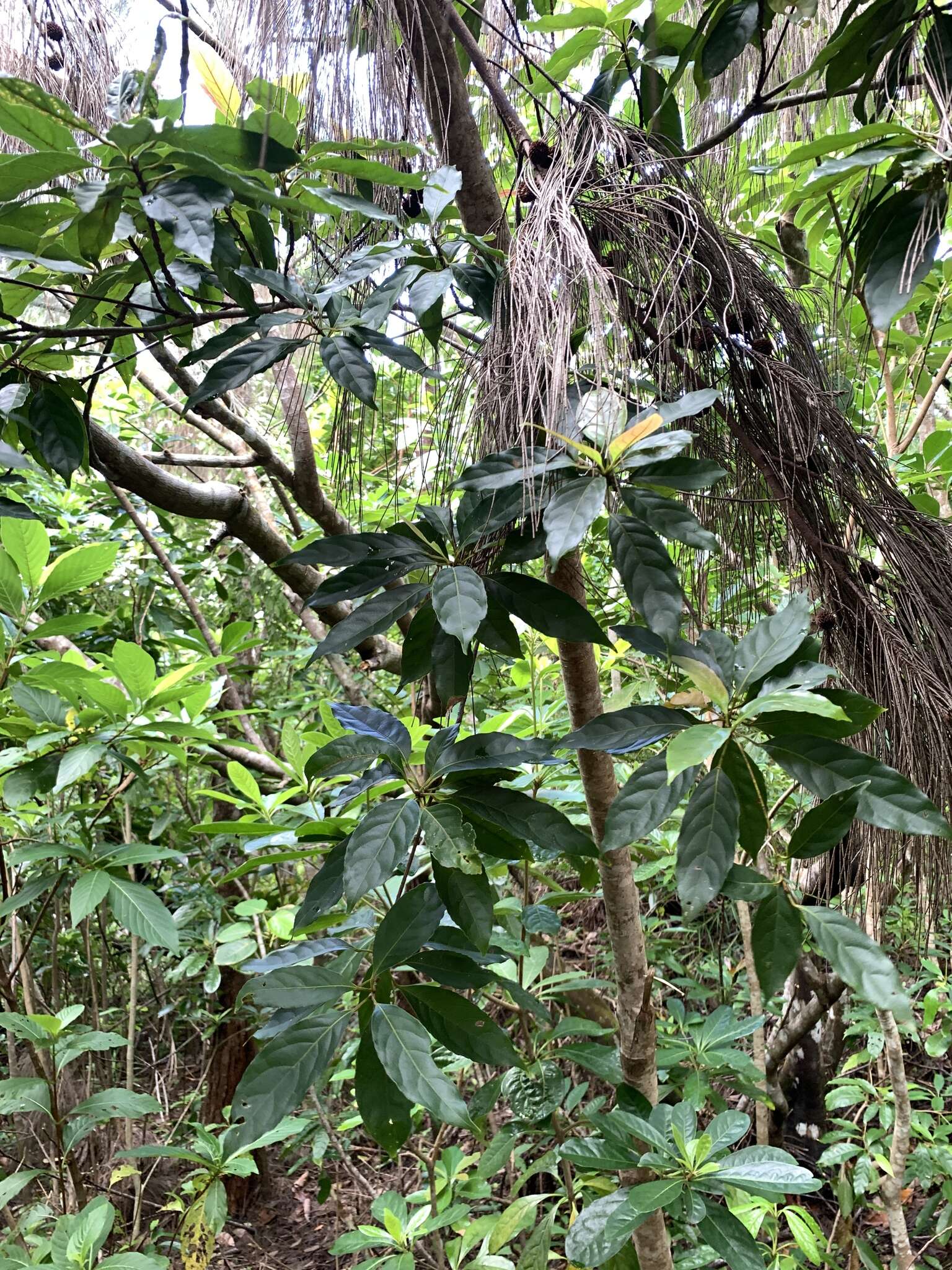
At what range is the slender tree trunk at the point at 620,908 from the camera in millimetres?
916

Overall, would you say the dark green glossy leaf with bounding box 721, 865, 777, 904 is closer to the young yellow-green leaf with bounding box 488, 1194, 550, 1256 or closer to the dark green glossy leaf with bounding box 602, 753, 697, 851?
the dark green glossy leaf with bounding box 602, 753, 697, 851

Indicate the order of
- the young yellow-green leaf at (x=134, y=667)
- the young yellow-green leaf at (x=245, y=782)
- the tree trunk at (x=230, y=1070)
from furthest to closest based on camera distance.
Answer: the tree trunk at (x=230, y=1070)
the young yellow-green leaf at (x=245, y=782)
the young yellow-green leaf at (x=134, y=667)

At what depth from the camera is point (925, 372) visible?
1.91 metres

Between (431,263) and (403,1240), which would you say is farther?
(403,1240)

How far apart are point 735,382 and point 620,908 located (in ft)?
2.01

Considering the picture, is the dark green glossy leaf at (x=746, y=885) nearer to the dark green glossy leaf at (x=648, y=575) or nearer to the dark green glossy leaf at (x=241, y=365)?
the dark green glossy leaf at (x=648, y=575)

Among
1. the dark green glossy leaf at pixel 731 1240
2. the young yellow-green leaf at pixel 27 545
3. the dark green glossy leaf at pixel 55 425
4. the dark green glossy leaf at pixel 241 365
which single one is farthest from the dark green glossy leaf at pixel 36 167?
the dark green glossy leaf at pixel 731 1240

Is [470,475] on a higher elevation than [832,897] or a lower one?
higher

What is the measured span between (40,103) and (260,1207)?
2.52 m

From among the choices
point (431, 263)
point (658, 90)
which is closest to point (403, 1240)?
point (431, 263)

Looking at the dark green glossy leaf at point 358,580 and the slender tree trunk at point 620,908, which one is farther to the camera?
the slender tree trunk at point 620,908

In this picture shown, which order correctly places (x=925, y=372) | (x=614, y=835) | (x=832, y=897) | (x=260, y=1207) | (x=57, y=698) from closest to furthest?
1. (x=614, y=835)
2. (x=832, y=897)
3. (x=57, y=698)
4. (x=925, y=372)
5. (x=260, y=1207)

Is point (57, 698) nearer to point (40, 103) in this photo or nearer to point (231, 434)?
point (40, 103)

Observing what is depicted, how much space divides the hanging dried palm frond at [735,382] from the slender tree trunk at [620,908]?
0.22 m
